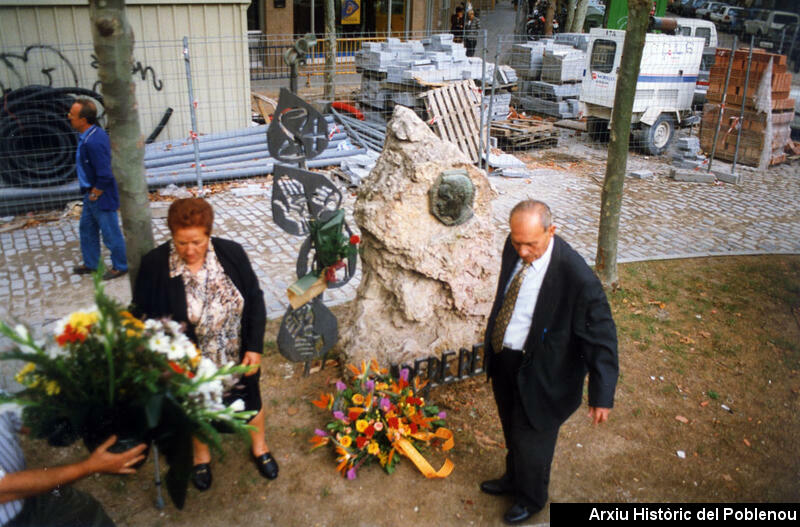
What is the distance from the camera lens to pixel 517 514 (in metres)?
3.71

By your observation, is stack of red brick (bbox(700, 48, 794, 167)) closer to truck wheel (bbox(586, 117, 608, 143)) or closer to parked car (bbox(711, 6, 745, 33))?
truck wheel (bbox(586, 117, 608, 143))

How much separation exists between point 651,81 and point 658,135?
1255 mm

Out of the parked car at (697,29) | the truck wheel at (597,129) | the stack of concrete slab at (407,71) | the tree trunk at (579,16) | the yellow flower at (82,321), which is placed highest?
the tree trunk at (579,16)

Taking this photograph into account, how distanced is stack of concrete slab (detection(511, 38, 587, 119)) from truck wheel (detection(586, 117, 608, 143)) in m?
1.36

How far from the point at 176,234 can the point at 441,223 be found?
2.08 meters

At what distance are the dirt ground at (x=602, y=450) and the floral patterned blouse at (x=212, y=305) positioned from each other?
0.97 m

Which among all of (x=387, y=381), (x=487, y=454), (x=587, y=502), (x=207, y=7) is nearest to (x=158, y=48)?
(x=207, y=7)

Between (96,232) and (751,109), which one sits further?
(751,109)

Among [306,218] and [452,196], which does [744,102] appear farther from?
[306,218]

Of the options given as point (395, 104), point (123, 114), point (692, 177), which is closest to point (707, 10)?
point (692, 177)

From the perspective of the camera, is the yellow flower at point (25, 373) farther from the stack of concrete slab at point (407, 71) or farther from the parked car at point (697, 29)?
the parked car at point (697, 29)

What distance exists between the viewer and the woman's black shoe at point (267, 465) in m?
4.00

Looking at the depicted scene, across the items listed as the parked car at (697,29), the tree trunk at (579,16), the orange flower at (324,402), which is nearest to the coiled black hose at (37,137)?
the orange flower at (324,402)

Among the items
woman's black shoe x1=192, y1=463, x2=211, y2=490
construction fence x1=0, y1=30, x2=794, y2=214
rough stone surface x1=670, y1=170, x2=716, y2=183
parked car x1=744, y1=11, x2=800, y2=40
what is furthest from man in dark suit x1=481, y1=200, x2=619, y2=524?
parked car x1=744, y1=11, x2=800, y2=40
